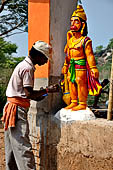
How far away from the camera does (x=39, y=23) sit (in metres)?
3.19

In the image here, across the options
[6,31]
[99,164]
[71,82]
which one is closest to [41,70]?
[71,82]

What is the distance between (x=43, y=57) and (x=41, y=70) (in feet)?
1.88

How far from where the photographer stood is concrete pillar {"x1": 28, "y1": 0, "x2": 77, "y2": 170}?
3109 mm

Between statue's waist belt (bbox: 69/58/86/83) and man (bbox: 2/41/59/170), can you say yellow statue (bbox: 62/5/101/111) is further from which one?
man (bbox: 2/41/59/170)

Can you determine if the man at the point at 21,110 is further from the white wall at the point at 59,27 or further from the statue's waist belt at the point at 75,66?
the white wall at the point at 59,27

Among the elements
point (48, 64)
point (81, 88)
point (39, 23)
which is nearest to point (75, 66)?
point (81, 88)

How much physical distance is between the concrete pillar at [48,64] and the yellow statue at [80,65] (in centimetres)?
26

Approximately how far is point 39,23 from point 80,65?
0.84 metres

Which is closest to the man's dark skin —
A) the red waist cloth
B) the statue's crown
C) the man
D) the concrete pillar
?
the man

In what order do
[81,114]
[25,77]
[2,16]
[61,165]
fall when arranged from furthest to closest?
1. [2,16]
2. [61,165]
3. [81,114]
4. [25,77]

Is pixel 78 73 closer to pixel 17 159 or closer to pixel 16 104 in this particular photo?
pixel 16 104

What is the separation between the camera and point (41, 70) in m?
3.17

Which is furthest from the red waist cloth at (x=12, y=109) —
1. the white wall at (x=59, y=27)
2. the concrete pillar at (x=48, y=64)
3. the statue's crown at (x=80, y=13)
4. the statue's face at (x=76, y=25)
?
the statue's crown at (x=80, y=13)

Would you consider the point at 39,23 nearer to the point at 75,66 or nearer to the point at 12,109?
the point at 75,66
